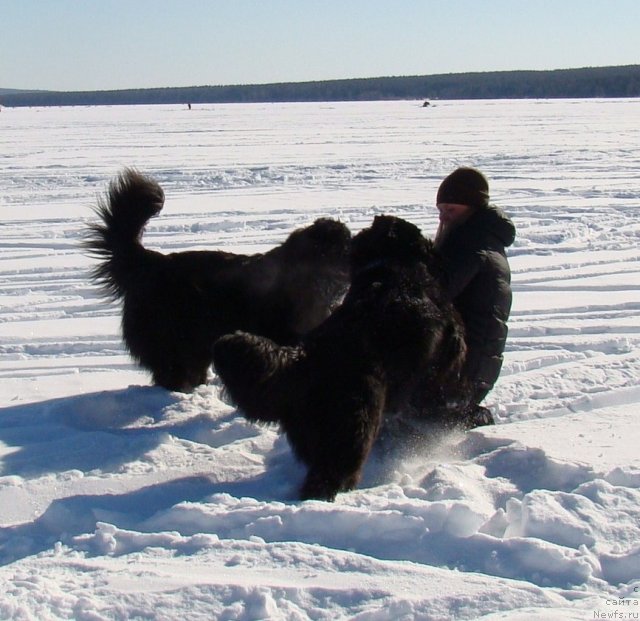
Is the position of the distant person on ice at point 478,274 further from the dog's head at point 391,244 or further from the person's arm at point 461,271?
the dog's head at point 391,244

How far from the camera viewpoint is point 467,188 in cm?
397

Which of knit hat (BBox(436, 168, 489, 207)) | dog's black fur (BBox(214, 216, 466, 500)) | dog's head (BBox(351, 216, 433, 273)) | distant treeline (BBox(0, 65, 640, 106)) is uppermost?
distant treeline (BBox(0, 65, 640, 106))

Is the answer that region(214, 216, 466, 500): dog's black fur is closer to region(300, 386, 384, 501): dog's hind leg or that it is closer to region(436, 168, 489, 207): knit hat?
region(300, 386, 384, 501): dog's hind leg

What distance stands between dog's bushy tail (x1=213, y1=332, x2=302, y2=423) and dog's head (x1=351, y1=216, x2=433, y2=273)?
73cm

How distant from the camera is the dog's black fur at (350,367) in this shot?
3084 mm

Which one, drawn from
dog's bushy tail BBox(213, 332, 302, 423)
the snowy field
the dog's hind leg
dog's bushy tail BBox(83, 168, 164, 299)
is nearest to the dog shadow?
the snowy field

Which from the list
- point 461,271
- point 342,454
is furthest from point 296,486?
point 461,271

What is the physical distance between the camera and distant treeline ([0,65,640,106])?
76.9 metres

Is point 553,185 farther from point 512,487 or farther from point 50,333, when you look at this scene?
point 512,487

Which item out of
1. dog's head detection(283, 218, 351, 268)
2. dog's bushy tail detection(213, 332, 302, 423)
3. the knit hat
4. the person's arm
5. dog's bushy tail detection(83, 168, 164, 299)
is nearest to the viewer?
dog's bushy tail detection(213, 332, 302, 423)

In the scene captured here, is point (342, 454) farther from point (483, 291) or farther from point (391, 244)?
point (483, 291)

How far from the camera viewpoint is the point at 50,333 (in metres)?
5.41

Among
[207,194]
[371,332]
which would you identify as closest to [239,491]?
[371,332]

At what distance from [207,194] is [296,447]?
324 inches
